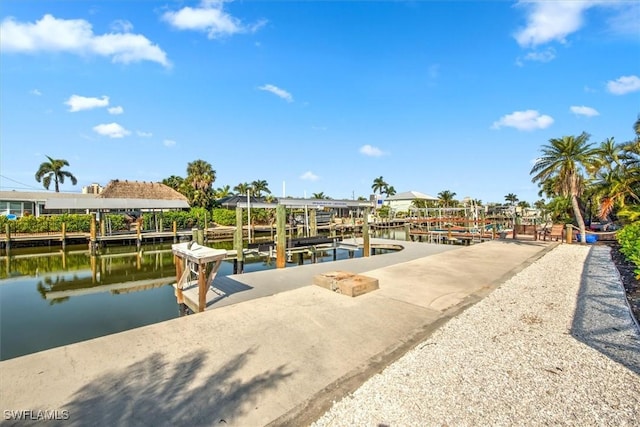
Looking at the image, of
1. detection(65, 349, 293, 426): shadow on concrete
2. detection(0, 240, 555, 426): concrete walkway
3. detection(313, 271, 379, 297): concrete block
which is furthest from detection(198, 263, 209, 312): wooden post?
detection(313, 271, 379, 297): concrete block

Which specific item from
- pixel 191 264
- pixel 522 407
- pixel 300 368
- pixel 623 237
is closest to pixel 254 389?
pixel 300 368

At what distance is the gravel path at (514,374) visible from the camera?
2893mm

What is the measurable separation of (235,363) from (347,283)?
353cm

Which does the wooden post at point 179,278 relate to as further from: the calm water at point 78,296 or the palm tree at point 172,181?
the palm tree at point 172,181

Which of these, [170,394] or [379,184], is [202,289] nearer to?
[170,394]

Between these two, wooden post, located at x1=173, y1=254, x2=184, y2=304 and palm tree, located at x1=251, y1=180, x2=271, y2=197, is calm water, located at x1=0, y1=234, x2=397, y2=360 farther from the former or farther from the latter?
palm tree, located at x1=251, y1=180, x2=271, y2=197

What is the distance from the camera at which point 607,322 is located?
531 cm

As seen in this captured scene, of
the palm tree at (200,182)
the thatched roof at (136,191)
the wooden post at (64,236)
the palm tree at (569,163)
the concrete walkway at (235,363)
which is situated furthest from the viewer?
the palm tree at (200,182)

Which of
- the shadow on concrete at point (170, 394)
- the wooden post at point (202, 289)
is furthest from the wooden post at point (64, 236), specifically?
the shadow on concrete at point (170, 394)

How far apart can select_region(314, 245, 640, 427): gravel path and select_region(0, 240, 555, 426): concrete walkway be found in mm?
304

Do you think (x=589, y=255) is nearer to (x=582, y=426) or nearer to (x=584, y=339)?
(x=584, y=339)

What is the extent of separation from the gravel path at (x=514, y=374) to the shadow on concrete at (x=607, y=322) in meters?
0.02

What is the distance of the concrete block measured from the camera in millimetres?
6781

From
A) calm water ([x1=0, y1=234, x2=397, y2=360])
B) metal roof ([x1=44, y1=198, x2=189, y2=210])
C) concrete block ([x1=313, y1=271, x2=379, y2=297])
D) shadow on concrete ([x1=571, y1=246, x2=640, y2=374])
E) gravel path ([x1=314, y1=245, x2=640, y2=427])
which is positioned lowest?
calm water ([x1=0, y1=234, x2=397, y2=360])
